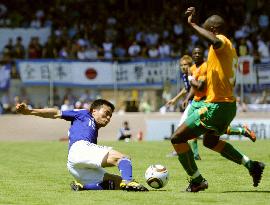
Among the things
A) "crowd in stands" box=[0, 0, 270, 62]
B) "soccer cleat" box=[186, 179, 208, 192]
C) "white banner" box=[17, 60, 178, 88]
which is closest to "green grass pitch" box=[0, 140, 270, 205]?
"soccer cleat" box=[186, 179, 208, 192]

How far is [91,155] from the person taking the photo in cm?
1196

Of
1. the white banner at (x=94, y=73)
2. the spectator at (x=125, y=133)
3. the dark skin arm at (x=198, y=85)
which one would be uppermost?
the dark skin arm at (x=198, y=85)

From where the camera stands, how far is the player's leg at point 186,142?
11906mm

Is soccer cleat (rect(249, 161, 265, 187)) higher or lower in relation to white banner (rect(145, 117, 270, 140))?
higher

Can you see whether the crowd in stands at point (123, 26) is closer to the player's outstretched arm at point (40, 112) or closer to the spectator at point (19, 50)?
the spectator at point (19, 50)

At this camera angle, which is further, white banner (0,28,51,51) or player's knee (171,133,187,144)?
white banner (0,28,51,51)

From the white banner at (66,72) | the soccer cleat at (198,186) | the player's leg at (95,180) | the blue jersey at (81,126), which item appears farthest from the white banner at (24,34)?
the soccer cleat at (198,186)

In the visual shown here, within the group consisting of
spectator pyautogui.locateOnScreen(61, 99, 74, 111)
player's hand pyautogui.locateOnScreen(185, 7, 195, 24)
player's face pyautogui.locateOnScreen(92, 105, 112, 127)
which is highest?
player's hand pyautogui.locateOnScreen(185, 7, 195, 24)

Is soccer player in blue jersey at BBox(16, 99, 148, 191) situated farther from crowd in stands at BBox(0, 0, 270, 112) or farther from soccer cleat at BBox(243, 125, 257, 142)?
crowd in stands at BBox(0, 0, 270, 112)

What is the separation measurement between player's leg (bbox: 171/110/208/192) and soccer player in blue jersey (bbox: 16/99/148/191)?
2.11 ft

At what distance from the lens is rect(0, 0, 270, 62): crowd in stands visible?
35062mm

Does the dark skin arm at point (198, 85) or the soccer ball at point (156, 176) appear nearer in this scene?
the dark skin arm at point (198, 85)

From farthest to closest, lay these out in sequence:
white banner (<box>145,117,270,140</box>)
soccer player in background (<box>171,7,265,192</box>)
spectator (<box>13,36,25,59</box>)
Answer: spectator (<box>13,36,25,59</box>) → white banner (<box>145,117,270,140</box>) → soccer player in background (<box>171,7,265,192</box>)

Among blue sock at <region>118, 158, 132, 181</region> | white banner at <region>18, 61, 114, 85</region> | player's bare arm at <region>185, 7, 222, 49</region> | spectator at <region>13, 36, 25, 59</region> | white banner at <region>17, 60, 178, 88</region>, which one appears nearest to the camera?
player's bare arm at <region>185, 7, 222, 49</region>
